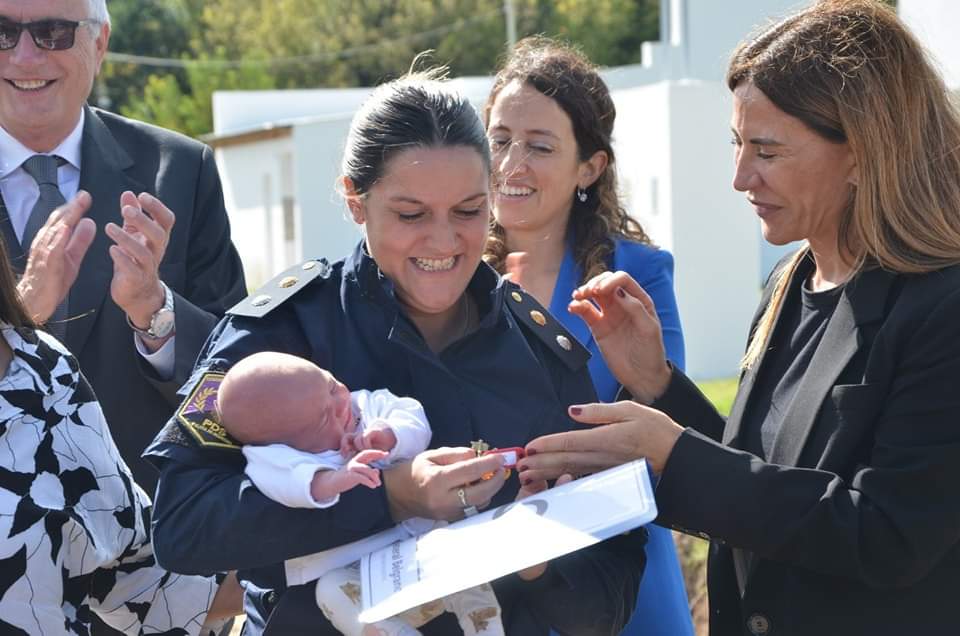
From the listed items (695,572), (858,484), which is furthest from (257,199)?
(858,484)

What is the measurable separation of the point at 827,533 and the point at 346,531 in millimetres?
982

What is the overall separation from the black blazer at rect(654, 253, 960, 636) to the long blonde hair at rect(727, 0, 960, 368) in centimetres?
9

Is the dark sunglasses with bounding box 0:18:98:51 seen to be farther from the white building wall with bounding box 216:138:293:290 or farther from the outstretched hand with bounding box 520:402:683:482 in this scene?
the white building wall with bounding box 216:138:293:290

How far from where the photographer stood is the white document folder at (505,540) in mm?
2287

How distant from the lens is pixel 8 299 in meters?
2.86

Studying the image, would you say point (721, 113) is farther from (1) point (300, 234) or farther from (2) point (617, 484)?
(2) point (617, 484)

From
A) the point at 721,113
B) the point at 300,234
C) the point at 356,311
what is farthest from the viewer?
the point at 300,234

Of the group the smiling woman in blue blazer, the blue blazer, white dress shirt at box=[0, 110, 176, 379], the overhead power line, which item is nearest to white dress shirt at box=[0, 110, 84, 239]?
white dress shirt at box=[0, 110, 176, 379]

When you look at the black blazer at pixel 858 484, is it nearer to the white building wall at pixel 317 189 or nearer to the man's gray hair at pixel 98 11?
the man's gray hair at pixel 98 11

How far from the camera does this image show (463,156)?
279 centimetres

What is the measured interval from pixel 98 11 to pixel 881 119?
7.76ft

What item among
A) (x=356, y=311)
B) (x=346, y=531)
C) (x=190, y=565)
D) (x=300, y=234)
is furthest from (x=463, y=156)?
(x=300, y=234)

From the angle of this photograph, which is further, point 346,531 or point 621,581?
point 621,581

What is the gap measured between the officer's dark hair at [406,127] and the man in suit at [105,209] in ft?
2.75
